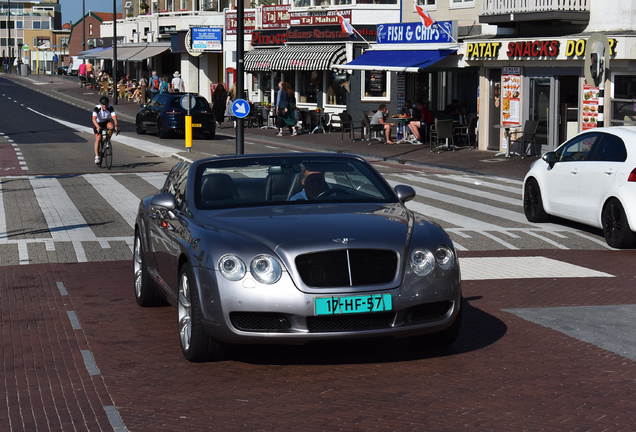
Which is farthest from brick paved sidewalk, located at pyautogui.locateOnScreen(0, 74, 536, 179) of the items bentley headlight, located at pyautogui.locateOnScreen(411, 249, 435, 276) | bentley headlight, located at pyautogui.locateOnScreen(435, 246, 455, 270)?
bentley headlight, located at pyautogui.locateOnScreen(411, 249, 435, 276)

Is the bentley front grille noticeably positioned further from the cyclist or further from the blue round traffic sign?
the cyclist

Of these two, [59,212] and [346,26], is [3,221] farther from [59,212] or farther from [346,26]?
[346,26]

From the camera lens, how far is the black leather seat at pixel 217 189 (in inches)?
345

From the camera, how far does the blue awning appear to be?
34.9 metres

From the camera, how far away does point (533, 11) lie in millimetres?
30484

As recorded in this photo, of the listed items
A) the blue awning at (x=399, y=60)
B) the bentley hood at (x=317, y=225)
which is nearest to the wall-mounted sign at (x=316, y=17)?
the blue awning at (x=399, y=60)

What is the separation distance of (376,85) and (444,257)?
1467 inches

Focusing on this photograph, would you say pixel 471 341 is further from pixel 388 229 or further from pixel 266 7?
pixel 266 7

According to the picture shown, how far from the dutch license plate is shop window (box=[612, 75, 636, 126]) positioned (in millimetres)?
21468

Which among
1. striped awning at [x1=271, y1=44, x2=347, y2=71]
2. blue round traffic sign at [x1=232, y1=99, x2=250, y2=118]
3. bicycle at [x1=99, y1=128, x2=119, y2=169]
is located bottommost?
bicycle at [x1=99, y1=128, x2=119, y2=169]

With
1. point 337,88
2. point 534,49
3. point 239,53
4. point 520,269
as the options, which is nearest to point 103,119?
point 239,53

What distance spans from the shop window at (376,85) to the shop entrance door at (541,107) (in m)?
13.1

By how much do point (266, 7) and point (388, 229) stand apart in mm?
45119

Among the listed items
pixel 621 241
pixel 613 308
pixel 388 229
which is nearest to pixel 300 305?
pixel 388 229
